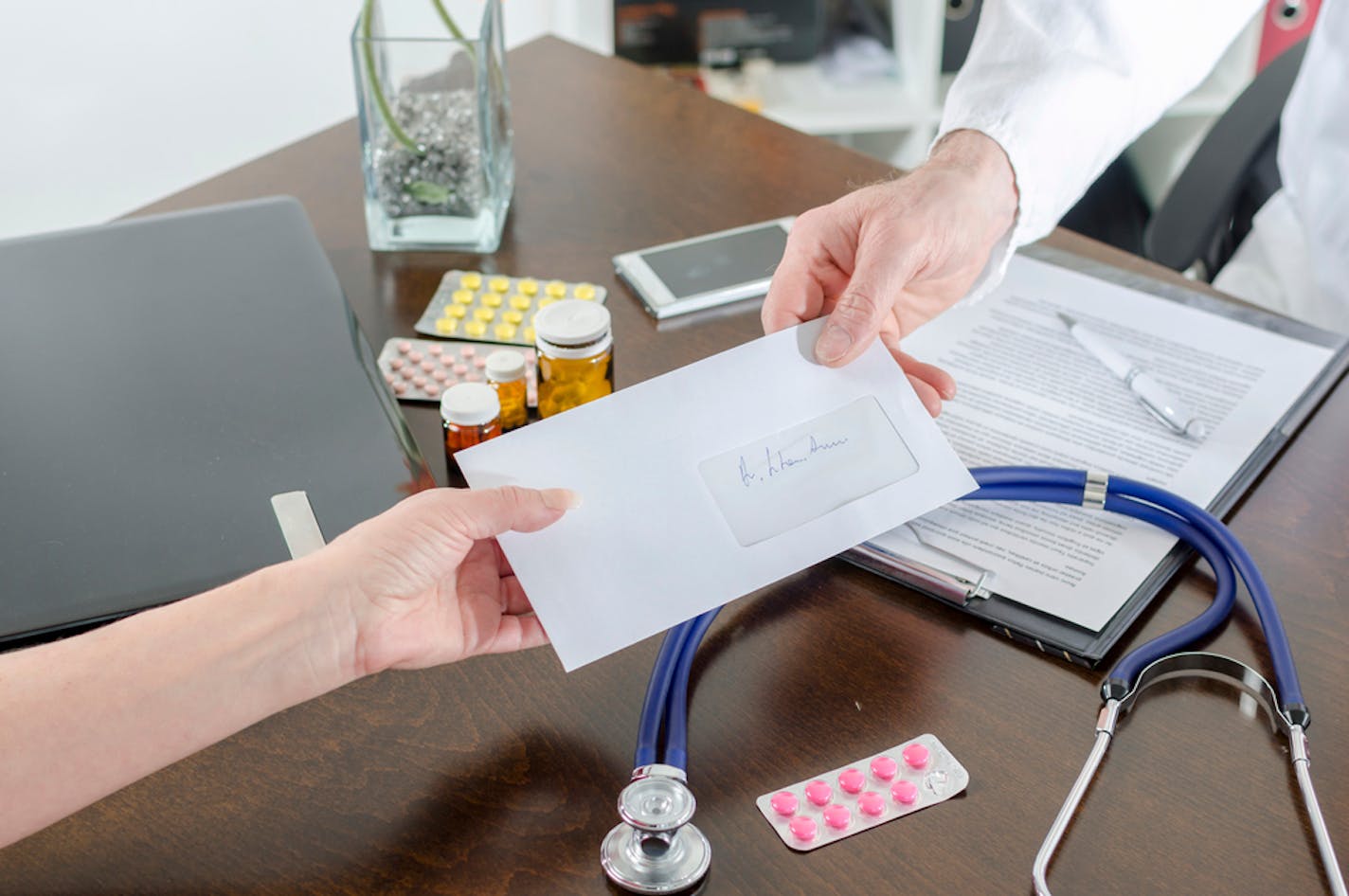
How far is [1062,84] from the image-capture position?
962mm

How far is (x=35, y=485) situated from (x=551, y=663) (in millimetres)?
326

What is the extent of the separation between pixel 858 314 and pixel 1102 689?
26cm

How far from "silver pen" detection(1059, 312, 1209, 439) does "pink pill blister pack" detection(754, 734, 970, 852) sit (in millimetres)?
359

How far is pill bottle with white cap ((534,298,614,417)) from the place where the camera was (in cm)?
80

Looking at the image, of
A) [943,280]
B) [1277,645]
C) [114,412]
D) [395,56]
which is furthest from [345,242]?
[1277,645]

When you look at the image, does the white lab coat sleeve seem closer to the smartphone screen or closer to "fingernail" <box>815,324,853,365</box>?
the smartphone screen

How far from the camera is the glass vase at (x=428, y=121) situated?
99 cm

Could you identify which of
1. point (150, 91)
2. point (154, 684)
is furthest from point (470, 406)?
point (150, 91)

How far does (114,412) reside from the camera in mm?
775

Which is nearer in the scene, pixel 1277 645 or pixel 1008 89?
pixel 1277 645

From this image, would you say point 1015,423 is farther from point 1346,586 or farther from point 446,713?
point 446,713

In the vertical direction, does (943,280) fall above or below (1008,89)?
below

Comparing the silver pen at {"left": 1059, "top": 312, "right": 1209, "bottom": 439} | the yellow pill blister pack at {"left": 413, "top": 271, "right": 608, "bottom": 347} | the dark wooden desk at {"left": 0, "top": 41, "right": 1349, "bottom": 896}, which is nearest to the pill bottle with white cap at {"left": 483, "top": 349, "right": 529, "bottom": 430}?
the yellow pill blister pack at {"left": 413, "top": 271, "right": 608, "bottom": 347}

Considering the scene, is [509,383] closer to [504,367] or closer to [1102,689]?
[504,367]
